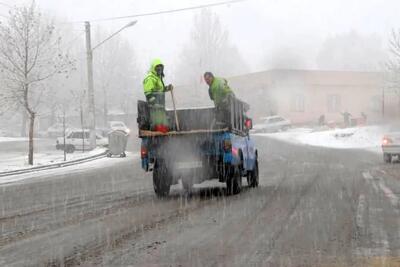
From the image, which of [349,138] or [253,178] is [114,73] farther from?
[253,178]

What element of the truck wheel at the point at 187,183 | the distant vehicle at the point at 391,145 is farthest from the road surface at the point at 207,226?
the distant vehicle at the point at 391,145

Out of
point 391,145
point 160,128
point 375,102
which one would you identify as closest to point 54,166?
point 391,145

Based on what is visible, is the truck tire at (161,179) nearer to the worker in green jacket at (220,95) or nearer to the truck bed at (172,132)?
the truck bed at (172,132)

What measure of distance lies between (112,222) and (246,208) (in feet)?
8.18

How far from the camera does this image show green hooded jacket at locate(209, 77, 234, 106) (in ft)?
42.9

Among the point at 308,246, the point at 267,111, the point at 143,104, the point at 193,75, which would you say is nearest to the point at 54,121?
the point at 193,75

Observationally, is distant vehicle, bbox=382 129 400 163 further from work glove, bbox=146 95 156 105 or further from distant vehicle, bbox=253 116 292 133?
distant vehicle, bbox=253 116 292 133

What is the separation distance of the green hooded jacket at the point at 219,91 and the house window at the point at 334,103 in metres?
61.8

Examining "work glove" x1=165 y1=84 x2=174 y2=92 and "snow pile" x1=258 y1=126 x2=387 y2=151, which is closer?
"work glove" x1=165 y1=84 x2=174 y2=92

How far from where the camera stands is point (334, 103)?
242 feet

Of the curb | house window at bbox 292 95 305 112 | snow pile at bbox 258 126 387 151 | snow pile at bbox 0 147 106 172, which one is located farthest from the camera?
house window at bbox 292 95 305 112

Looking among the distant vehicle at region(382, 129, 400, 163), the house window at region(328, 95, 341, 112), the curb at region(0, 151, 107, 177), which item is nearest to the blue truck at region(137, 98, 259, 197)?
the curb at region(0, 151, 107, 177)

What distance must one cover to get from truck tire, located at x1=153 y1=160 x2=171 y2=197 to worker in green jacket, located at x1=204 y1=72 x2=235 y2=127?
1.44 meters

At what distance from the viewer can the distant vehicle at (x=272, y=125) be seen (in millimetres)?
62619
